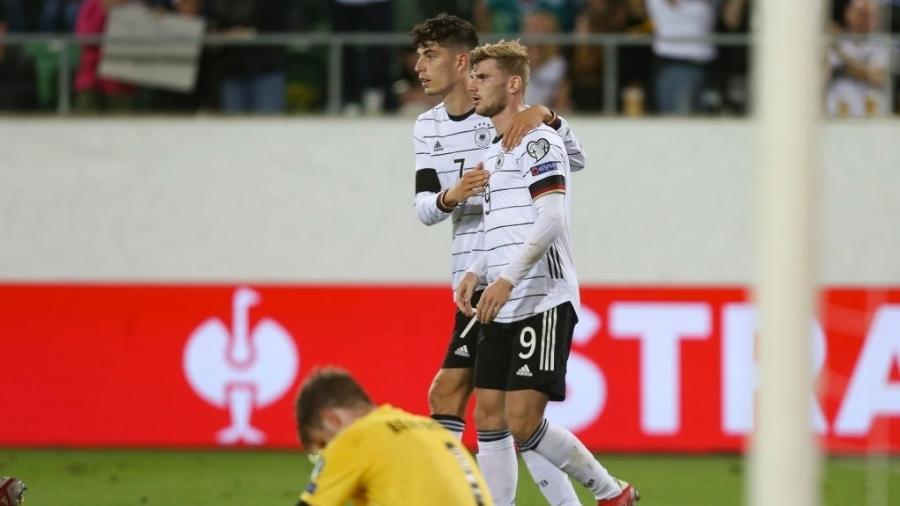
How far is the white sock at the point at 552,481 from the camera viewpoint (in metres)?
6.38

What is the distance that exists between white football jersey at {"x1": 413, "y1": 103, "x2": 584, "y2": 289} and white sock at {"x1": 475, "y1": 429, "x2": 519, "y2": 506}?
69 centimetres

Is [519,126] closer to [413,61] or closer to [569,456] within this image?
[569,456]

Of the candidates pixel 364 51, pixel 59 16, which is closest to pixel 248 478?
pixel 364 51

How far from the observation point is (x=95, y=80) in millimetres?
11391

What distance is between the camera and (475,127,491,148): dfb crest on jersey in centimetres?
667

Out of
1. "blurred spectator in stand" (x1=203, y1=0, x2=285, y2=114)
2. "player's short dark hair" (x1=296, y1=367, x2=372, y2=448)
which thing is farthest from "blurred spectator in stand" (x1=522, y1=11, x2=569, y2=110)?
"player's short dark hair" (x1=296, y1=367, x2=372, y2=448)

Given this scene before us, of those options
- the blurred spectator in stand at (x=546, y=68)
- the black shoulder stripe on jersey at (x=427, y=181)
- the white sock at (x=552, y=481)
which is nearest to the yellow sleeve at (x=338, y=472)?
the white sock at (x=552, y=481)

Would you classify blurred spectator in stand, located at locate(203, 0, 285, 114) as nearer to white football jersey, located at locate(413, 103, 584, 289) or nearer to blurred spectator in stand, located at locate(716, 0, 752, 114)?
blurred spectator in stand, located at locate(716, 0, 752, 114)

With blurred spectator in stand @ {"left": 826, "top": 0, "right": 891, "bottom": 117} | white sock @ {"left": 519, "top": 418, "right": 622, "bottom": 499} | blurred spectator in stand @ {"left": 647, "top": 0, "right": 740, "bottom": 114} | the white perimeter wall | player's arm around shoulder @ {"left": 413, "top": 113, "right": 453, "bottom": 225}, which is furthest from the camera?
the white perimeter wall

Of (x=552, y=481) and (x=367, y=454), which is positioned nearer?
(x=367, y=454)

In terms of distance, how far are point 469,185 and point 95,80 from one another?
19.5ft

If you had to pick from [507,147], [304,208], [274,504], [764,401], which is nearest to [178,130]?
[304,208]

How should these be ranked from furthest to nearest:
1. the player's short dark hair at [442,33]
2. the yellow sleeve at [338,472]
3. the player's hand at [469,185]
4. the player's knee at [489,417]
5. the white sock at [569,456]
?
the player's short dark hair at [442,33], the player's knee at [489,417], the white sock at [569,456], the player's hand at [469,185], the yellow sleeve at [338,472]

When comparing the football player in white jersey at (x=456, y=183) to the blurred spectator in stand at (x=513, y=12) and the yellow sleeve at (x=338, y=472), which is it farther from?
the blurred spectator in stand at (x=513, y=12)
